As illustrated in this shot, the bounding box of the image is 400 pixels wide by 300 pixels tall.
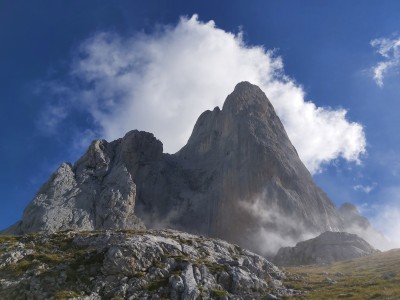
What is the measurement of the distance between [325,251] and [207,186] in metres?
62.3

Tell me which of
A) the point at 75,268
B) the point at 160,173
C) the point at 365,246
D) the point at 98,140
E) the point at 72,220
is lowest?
the point at 75,268

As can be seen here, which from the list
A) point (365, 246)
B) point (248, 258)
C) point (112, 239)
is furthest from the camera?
point (365, 246)

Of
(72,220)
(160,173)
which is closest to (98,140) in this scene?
(160,173)

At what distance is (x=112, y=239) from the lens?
167ft

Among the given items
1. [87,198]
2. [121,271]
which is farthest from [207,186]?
[121,271]

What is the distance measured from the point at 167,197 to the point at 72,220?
46.8 m

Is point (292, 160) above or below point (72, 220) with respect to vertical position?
above

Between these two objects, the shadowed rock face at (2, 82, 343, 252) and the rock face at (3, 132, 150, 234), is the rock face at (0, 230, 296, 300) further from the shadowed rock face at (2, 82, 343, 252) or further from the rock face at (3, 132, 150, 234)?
the shadowed rock face at (2, 82, 343, 252)

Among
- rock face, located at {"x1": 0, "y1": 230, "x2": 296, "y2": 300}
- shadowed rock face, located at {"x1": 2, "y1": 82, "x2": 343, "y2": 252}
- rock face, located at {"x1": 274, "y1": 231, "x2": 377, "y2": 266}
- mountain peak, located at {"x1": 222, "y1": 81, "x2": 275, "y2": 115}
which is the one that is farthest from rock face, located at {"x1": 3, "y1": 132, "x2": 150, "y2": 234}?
rock face, located at {"x1": 0, "y1": 230, "x2": 296, "y2": 300}

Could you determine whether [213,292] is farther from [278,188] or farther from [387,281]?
[278,188]

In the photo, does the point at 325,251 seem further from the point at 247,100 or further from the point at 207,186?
the point at 247,100

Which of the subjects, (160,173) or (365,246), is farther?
(160,173)

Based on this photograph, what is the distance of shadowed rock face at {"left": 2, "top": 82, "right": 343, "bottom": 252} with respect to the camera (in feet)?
442

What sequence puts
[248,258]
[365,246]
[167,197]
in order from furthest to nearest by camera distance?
[167,197], [365,246], [248,258]
